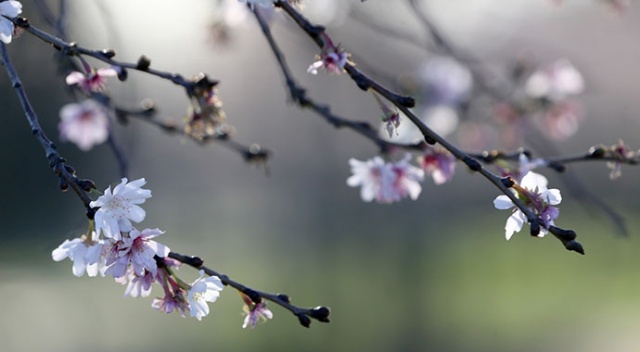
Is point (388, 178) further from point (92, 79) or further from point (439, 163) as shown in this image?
point (92, 79)

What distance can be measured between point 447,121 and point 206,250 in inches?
347

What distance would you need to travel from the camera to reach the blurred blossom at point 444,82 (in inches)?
157

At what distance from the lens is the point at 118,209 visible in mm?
1084

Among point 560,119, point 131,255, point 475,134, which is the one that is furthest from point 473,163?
point 475,134

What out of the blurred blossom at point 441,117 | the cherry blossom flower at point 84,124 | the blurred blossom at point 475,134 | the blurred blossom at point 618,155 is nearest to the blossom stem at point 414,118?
the blurred blossom at point 618,155

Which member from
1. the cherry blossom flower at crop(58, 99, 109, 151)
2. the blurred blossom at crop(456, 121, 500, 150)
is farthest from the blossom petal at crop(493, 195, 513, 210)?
the blurred blossom at crop(456, 121, 500, 150)

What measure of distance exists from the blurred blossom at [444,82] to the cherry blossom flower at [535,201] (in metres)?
2.74

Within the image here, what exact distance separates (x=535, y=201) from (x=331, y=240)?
8.36 m

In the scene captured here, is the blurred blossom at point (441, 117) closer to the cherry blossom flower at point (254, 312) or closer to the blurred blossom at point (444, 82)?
the blurred blossom at point (444, 82)

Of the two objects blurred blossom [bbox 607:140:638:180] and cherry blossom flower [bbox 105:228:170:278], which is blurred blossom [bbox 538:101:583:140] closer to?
blurred blossom [bbox 607:140:638:180]

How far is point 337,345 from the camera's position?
690cm

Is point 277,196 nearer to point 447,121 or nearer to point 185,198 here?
point 185,198

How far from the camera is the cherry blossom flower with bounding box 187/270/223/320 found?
115cm

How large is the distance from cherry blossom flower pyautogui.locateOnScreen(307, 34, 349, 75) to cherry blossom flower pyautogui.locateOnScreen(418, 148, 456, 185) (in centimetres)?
52
